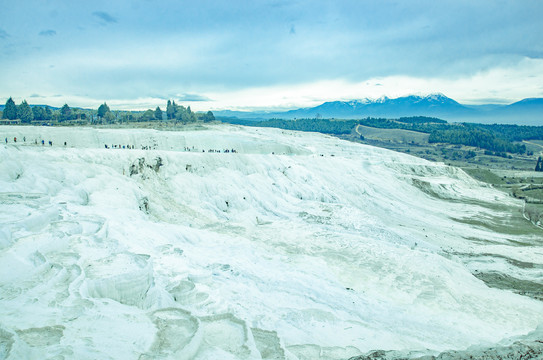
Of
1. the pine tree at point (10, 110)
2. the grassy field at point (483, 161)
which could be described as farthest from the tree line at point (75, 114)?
the grassy field at point (483, 161)

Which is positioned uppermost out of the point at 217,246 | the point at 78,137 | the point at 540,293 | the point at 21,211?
the point at 78,137

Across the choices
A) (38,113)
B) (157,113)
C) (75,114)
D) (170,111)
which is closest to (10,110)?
(38,113)

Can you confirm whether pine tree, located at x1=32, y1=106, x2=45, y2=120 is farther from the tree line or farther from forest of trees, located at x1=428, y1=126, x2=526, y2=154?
forest of trees, located at x1=428, y1=126, x2=526, y2=154

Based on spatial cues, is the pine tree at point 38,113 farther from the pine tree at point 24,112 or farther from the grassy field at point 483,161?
the grassy field at point 483,161

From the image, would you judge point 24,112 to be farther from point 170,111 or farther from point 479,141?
point 479,141

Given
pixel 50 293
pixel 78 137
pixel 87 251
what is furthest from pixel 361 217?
pixel 78 137

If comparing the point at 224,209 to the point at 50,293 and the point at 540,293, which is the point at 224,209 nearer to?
the point at 50,293

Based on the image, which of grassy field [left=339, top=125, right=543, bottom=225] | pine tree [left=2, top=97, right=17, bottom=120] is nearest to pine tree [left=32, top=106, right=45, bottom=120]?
pine tree [left=2, top=97, right=17, bottom=120]

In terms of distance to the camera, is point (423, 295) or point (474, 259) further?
point (474, 259)
